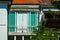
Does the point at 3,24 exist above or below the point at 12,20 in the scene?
below

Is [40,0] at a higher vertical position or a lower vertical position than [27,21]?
higher

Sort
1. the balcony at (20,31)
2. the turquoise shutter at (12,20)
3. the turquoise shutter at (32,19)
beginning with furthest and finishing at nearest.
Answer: the turquoise shutter at (32,19) < the turquoise shutter at (12,20) < the balcony at (20,31)

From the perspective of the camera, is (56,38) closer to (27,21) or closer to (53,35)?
(53,35)

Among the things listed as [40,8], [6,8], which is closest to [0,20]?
[6,8]

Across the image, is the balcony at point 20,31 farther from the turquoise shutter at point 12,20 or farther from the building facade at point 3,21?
the building facade at point 3,21

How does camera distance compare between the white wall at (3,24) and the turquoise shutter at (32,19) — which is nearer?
the white wall at (3,24)

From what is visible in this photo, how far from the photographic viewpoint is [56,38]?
1189cm

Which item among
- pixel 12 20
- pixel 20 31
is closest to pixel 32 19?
Result: pixel 20 31

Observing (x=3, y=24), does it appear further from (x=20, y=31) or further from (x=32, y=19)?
(x=32, y=19)

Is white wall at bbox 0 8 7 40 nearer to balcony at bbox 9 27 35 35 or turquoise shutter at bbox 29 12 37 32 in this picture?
balcony at bbox 9 27 35 35

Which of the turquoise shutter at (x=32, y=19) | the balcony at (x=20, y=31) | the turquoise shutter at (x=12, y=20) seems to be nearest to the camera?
the balcony at (x=20, y=31)

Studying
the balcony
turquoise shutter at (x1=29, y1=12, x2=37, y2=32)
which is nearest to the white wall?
the balcony

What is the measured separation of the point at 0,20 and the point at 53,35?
9.98m

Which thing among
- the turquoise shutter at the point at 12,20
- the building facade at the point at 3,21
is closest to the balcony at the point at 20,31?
the turquoise shutter at the point at 12,20
